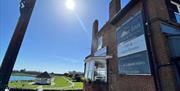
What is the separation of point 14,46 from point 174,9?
9813 mm

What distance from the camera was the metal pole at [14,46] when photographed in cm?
335

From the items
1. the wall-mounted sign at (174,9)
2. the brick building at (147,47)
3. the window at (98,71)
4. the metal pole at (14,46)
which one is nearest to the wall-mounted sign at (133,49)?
the brick building at (147,47)

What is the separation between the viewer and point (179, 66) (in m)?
7.05

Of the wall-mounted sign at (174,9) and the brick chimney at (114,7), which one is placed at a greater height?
the brick chimney at (114,7)

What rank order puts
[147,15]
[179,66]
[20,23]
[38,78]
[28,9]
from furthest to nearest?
[38,78] < [147,15] < [179,66] < [28,9] < [20,23]

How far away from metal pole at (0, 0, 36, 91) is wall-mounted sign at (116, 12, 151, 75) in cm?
670

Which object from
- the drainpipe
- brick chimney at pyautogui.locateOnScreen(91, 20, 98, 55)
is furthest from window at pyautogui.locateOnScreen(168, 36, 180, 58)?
brick chimney at pyautogui.locateOnScreen(91, 20, 98, 55)

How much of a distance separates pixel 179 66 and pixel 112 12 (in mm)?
8740

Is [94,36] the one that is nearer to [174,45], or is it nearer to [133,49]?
[133,49]

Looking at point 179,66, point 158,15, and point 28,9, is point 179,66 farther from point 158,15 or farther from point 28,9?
point 28,9


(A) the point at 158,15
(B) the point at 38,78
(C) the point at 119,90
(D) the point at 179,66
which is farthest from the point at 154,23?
(B) the point at 38,78

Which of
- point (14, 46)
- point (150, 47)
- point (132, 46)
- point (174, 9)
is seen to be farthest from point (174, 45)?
point (14, 46)

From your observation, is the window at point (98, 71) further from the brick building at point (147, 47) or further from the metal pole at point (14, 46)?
the metal pole at point (14, 46)

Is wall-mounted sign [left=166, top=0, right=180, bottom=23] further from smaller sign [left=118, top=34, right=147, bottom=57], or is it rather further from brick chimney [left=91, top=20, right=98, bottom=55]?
brick chimney [left=91, top=20, right=98, bottom=55]
